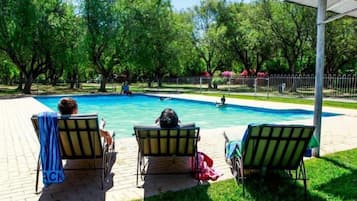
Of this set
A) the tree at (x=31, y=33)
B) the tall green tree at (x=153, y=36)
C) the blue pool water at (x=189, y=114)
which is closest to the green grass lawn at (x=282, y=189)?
the blue pool water at (x=189, y=114)

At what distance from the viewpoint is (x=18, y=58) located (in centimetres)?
2572

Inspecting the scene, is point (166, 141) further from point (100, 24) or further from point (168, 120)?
point (100, 24)

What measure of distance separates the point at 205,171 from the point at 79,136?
1807 millimetres

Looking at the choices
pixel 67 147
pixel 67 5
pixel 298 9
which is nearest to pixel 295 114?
pixel 67 147

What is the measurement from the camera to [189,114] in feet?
53.2

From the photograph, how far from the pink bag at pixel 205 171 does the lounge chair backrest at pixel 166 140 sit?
0.30 metres

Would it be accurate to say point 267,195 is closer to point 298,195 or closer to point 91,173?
point 298,195

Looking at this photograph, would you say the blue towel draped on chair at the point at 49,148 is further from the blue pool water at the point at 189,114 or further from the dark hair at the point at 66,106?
the blue pool water at the point at 189,114

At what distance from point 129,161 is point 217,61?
34.0 meters

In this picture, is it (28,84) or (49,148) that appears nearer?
(49,148)

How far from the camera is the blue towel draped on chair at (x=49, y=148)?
3.79 meters

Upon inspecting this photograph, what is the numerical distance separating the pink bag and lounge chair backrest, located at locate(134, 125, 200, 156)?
301 mm

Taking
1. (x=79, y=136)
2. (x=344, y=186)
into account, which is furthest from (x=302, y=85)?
(x=79, y=136)

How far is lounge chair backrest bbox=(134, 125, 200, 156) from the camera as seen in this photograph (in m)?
4.20
